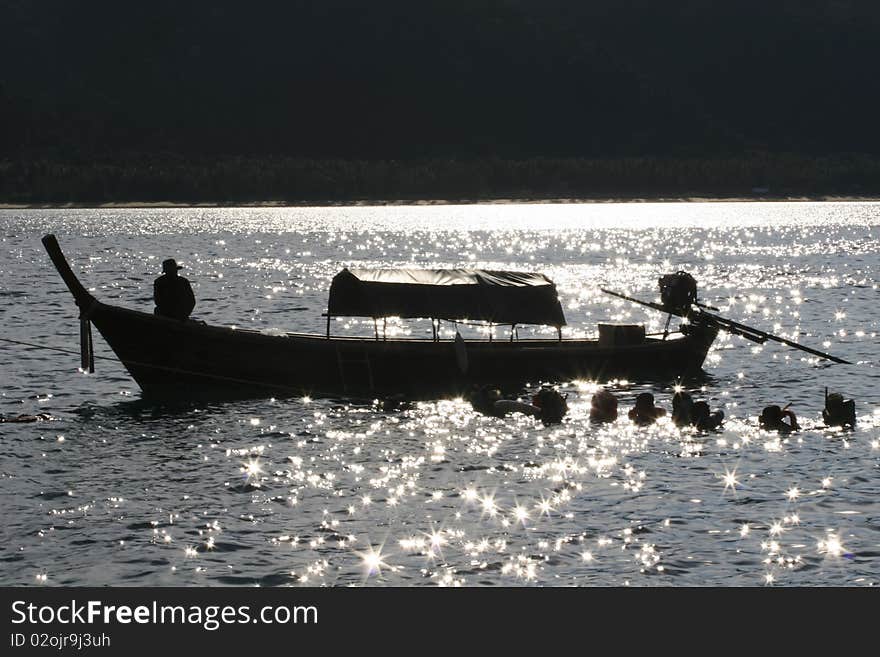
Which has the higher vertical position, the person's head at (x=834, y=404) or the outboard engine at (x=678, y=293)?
the outboard engine at (x=678, y=293)

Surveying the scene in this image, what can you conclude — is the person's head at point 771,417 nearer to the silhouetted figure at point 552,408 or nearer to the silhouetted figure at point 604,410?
the silhouetted figure at point 604,410

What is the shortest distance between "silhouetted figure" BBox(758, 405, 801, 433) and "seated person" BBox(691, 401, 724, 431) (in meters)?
1.26

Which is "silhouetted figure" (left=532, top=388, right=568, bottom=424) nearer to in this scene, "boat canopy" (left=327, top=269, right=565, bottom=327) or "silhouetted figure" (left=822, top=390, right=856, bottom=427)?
"boat canopy" (left=327, top=269, right=565, bottom=327)

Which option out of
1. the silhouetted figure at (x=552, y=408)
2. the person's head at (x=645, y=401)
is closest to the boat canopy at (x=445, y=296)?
the silhouetted figure at (x=552, y=408)

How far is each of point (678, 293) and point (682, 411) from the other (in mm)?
9521

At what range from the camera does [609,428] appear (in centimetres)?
3197

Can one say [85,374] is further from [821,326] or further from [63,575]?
[821,326]

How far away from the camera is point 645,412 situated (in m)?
32.5

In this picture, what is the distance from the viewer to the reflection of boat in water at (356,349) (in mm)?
35375

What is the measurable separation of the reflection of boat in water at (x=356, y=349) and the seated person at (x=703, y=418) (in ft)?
22.9

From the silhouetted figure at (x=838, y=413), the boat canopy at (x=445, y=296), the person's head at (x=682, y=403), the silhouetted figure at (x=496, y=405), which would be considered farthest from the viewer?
the boat canopy at (x=445, y=296)

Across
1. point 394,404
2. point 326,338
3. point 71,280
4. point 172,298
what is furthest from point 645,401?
point 71,280

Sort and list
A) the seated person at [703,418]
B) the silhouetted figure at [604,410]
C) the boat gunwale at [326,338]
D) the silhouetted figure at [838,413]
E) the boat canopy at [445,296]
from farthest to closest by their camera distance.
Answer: the boat canopy at [445,296]
the boat gunwale at [326,338]
the silhouetted figure at [604,410]
the silhouetted figure at [838,413]
the seated person at [703,418]

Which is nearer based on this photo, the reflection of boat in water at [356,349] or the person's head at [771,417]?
the person's head at [771,417]
